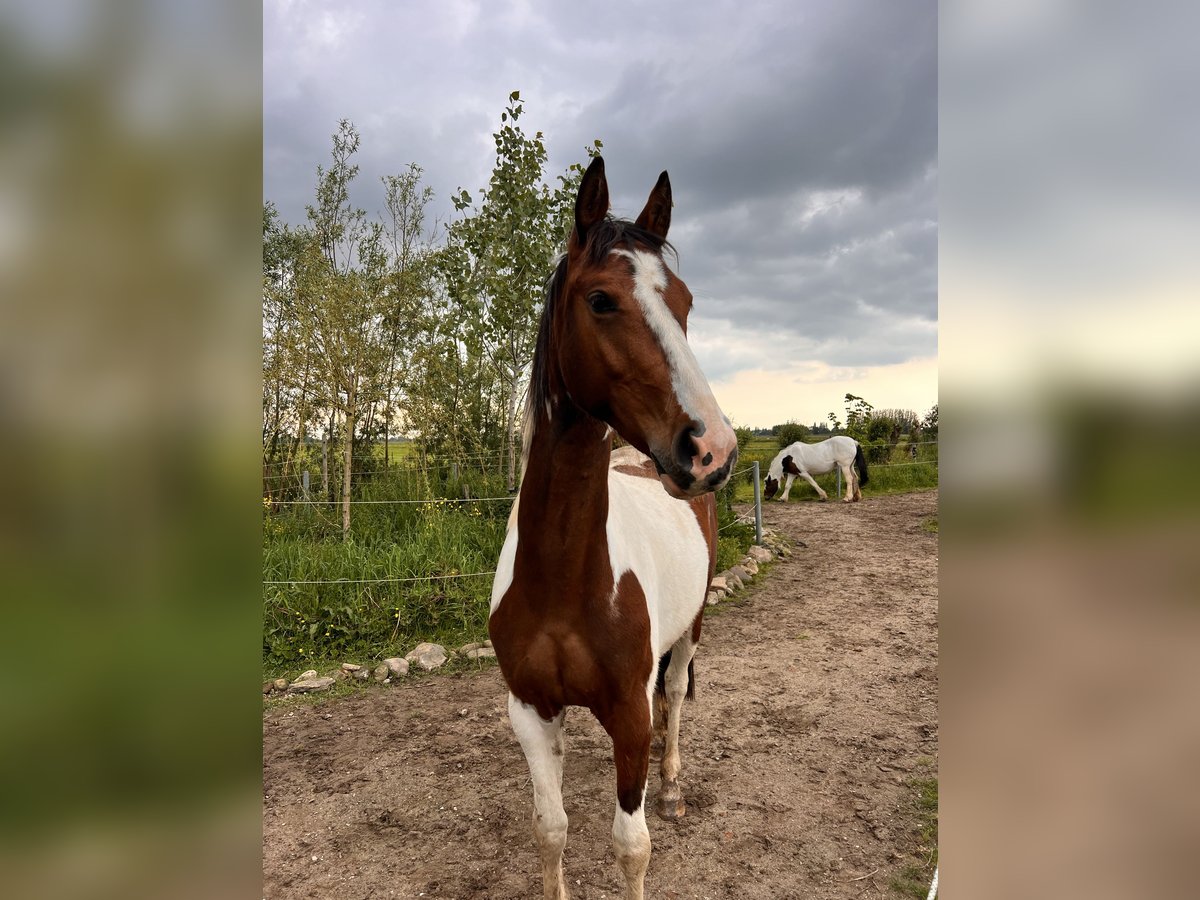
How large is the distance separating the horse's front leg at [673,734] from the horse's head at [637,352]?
1.94 meters

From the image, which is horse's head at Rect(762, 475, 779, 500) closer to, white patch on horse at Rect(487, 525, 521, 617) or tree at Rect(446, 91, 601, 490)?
tree at Rect(446, 91, 601, 490)

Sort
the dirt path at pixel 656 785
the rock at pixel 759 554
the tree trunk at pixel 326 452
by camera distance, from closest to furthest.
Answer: the dirt path at pixel 656 785, the tree trunk at pixel 326 452, the rock at pixel 759 554

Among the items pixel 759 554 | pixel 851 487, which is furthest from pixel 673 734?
pixel 851 487

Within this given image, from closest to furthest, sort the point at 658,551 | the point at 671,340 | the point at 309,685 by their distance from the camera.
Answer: the point at 671,340, the point at 658,551, the point at 309,685

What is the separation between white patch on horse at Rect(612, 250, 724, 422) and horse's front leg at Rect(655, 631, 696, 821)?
2.02m

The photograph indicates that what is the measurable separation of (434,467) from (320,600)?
276 cm

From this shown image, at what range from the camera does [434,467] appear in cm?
745

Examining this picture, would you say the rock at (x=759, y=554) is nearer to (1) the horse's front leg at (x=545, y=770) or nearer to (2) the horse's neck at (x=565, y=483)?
(1) the horse's front leg at (x=545, y=770)

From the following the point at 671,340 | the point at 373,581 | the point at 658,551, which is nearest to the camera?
the point at 671,340

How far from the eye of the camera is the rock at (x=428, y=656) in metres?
4.57
